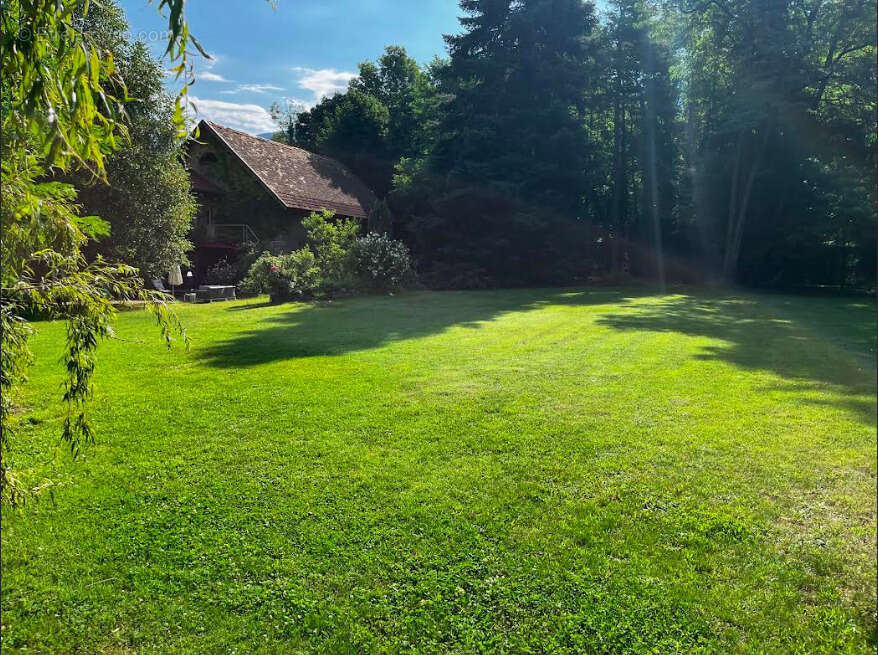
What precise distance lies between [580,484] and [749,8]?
67.1 ft

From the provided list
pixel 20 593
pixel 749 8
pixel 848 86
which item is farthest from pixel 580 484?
pixel 749 8

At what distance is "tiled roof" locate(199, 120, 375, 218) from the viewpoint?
2378 cm

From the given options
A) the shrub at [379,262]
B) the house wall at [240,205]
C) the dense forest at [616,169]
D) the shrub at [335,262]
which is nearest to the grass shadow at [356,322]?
the shrub at [379,262]

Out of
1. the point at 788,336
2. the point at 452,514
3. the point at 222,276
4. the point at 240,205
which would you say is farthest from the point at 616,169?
the point at 452,514

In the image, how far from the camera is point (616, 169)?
30.6 metres

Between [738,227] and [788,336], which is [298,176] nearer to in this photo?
[738,227]

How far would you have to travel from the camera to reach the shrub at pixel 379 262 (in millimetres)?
18219

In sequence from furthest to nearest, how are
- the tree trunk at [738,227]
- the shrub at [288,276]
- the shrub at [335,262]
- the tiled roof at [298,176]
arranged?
the tree trunk at [738,227]
the tiled roof at [298,176]
the shrub at [335,262]
the shrub at [288,276]

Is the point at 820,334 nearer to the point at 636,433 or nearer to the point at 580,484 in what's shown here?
the point at 636,433

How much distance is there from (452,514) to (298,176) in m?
24.8

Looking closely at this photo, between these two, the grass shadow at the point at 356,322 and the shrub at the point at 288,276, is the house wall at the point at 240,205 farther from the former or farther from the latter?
the grass shadow at the point at 356,322

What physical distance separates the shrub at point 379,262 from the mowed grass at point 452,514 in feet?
36.9

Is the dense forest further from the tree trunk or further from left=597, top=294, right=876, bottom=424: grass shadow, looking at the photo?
left=597, top=294, right=876, bottom=424: grass shadow

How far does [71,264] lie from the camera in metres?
2.74
